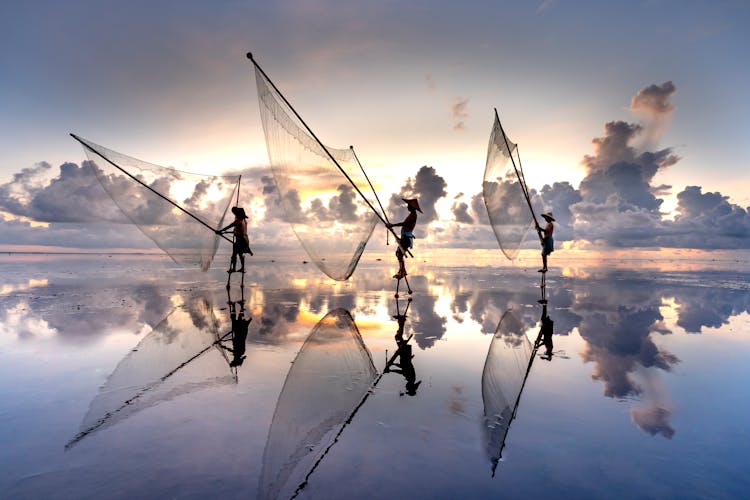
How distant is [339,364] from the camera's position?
650cm

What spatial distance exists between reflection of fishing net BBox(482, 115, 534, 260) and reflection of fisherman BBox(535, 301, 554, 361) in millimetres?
4283

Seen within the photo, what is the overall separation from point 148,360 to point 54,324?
15.1ft

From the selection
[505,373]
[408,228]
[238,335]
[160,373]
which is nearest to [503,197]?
[408,228]

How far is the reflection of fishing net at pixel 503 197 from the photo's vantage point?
1349 centimetres

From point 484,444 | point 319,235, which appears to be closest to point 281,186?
point 319,235

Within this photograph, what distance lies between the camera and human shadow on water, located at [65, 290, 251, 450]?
467 cm

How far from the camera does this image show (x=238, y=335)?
855 centimetres

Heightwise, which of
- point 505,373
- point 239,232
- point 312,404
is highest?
point 239,232

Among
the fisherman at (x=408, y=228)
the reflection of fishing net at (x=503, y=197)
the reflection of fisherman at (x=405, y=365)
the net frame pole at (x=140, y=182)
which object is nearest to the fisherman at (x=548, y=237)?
the reflection of fishing net at (x=503, y=197)

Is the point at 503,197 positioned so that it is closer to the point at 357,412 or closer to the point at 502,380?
the point at 502,380

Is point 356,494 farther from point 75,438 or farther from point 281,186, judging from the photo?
point 281,186

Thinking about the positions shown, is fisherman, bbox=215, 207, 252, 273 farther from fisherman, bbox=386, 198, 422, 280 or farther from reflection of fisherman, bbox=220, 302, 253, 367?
fisherman, bbox=386, 198, 422, 280

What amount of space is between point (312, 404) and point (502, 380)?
2757 mm

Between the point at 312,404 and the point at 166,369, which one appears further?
the point at 166,369
